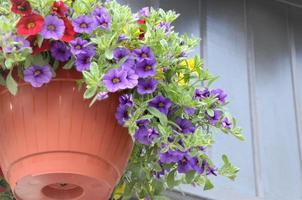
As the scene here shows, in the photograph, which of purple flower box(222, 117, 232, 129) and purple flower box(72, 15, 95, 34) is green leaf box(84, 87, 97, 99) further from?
purple flower box(222, 117, 232, 129)

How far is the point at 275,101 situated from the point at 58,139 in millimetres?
1967

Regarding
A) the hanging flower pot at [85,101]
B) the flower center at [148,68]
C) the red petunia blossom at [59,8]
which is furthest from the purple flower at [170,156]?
the red petunia blossom at [59,8]

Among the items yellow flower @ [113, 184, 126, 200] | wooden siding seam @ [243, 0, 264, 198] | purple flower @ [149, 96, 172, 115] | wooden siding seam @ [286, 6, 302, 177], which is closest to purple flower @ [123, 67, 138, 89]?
purple flower @ [149, 96, 172, 115]

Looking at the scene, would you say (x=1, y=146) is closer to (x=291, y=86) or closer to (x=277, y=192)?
(x=277, y=192)

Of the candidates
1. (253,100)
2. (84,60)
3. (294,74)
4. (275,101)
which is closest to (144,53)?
(84,60)

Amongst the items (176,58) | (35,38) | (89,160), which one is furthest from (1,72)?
(176,58)

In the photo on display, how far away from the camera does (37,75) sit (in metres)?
1.85

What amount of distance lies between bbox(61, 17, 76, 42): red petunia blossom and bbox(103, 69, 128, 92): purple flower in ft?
0.46

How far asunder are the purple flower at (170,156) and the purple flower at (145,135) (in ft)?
0.17

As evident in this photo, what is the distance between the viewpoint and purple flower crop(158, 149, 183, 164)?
1.90 meters

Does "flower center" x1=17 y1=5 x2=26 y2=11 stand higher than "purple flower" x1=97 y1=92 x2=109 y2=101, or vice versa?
"flower center" x1=17 y1=5 x2=26 y2=11

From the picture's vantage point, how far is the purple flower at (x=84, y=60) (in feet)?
6.11

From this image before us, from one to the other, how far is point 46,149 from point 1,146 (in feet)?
A: 0.46

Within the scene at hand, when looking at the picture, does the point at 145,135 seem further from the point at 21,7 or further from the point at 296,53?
the point at 296,53
